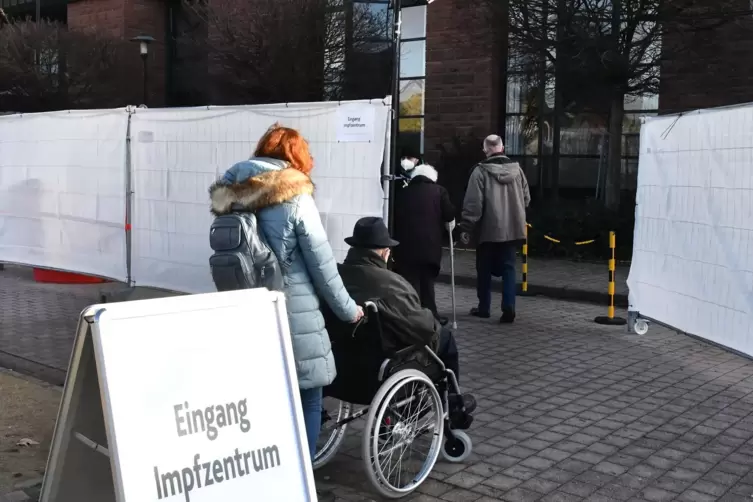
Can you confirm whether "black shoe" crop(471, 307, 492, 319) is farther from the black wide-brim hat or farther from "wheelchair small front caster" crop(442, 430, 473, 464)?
the black wide-brim hat

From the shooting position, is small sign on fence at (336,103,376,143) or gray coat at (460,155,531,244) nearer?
small sign on fence at (336,103,376,143)

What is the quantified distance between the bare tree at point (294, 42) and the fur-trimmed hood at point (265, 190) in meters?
13.3

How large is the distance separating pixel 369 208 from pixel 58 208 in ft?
16.0

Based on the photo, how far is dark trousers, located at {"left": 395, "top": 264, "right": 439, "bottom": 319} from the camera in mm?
7941

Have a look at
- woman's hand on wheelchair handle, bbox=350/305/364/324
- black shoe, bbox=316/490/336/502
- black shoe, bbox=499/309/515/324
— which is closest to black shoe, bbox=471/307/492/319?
black shoe, bbox=499/309/515/324

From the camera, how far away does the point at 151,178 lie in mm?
8344

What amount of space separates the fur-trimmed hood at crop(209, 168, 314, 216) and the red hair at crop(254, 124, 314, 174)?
0.10 meters

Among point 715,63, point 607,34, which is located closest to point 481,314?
point 607,34

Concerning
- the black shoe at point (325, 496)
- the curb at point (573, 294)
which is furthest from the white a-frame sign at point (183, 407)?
the curb at point (573, 294)

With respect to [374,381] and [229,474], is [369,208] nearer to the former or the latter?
[374,381]

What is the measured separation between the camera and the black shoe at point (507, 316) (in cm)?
919

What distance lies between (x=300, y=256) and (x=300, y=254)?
0.04ft

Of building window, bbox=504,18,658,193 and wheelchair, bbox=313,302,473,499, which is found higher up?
building window, bbox=504,18,658,193

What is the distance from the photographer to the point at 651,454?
5.09 m
